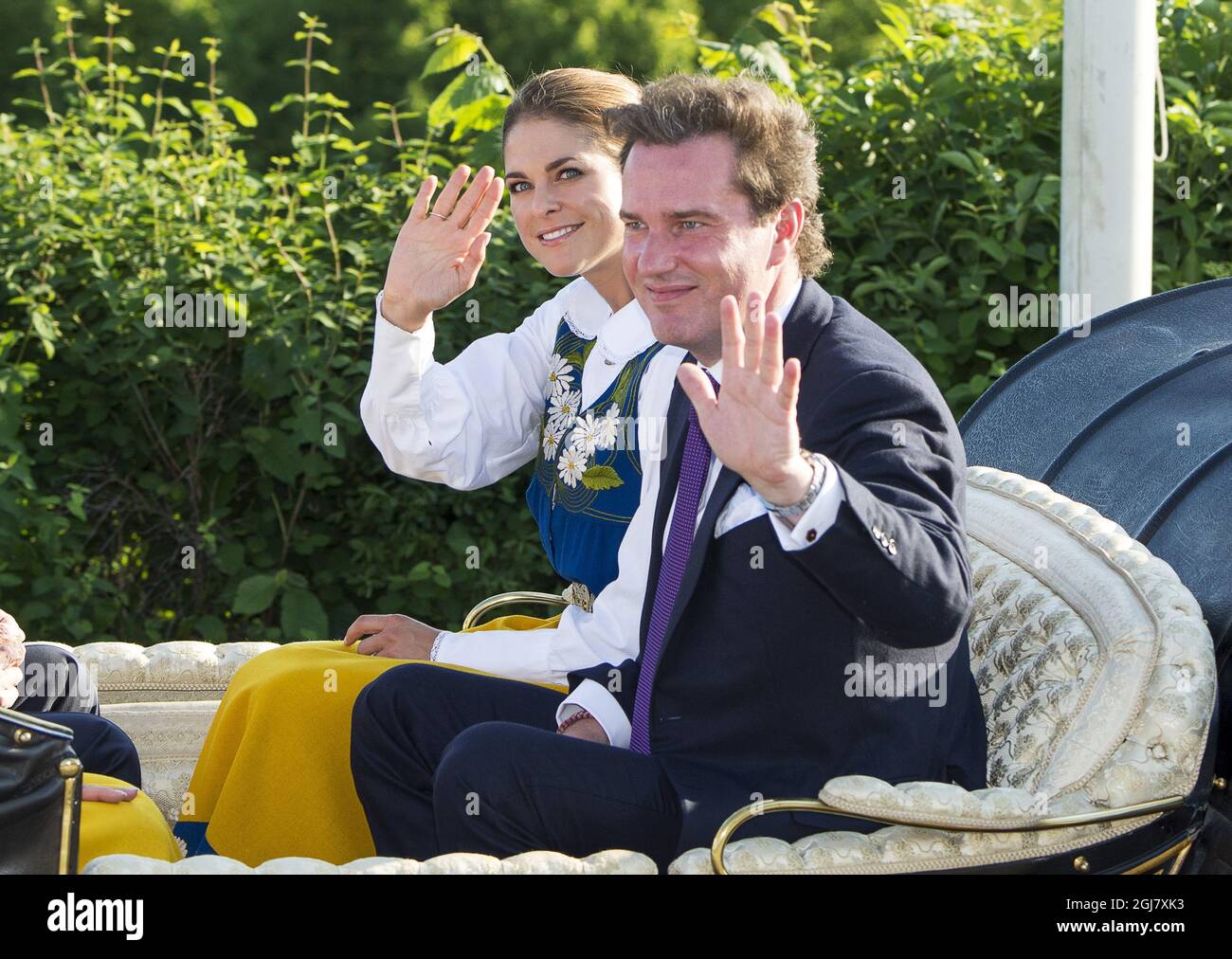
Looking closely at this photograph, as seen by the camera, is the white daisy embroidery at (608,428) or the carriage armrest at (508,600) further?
the carriage armrest at (508,600)

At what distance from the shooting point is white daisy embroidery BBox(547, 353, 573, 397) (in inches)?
130

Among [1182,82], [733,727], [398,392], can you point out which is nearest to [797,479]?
[733,727]

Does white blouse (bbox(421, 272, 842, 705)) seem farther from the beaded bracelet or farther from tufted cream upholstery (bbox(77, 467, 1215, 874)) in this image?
tufted cream upholstery (bbox(77, 467, 1215, 874))

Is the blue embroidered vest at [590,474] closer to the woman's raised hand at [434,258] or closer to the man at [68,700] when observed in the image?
the woman's raised hand at [434,258]

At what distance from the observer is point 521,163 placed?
130 inches

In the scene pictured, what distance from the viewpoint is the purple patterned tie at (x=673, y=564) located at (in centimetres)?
263

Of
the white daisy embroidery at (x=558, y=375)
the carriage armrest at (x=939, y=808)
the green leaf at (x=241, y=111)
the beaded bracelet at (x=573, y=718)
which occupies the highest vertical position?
the green leaf at (x=241, y=111)

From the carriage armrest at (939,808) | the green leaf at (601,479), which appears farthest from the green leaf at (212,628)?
the carriage armrest at (939,808)

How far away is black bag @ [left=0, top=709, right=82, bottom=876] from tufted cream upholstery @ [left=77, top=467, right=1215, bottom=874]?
92 mm

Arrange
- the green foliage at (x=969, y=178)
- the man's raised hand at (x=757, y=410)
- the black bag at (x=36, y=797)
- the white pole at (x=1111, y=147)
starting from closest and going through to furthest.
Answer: the man's raised hand at (x=757, y=410), the black bag at (x=36, y=797), the white pole at (x=1111, y=147), the green foliage at (x=969, y=178)

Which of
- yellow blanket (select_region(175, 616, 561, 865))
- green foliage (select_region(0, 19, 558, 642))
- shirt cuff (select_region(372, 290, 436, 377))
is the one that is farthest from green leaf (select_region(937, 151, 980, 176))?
yellow blanket (select_region(175, 616, 561, 865))

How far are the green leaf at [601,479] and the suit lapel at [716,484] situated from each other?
322 millimetres

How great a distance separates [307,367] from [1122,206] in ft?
8.20
